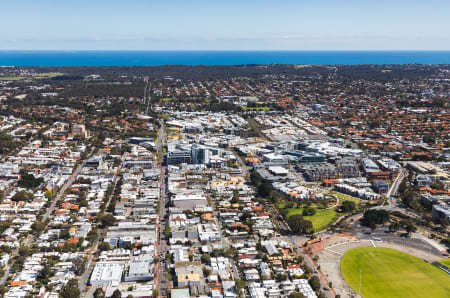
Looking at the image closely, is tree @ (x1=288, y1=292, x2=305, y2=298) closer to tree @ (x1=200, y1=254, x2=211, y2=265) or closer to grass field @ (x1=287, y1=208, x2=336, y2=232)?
tree @ (x1=200, y1=254, x2=211, y2=265)

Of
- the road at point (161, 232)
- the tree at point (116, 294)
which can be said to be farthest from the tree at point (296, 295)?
the tree at point (116, 294)

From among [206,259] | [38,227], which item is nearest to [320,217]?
[206,259]

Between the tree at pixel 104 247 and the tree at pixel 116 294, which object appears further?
the tree at pixel 104 247

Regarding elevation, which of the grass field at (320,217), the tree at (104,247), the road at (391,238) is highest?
the tree at (104,247)

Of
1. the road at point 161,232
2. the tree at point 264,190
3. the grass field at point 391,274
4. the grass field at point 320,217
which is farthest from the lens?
the tree at point 264,190

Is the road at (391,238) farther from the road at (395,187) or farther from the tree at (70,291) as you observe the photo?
the tree at (70,291)

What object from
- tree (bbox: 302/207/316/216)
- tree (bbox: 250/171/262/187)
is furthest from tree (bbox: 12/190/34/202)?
tree (bbox: 302/207/316/216)
